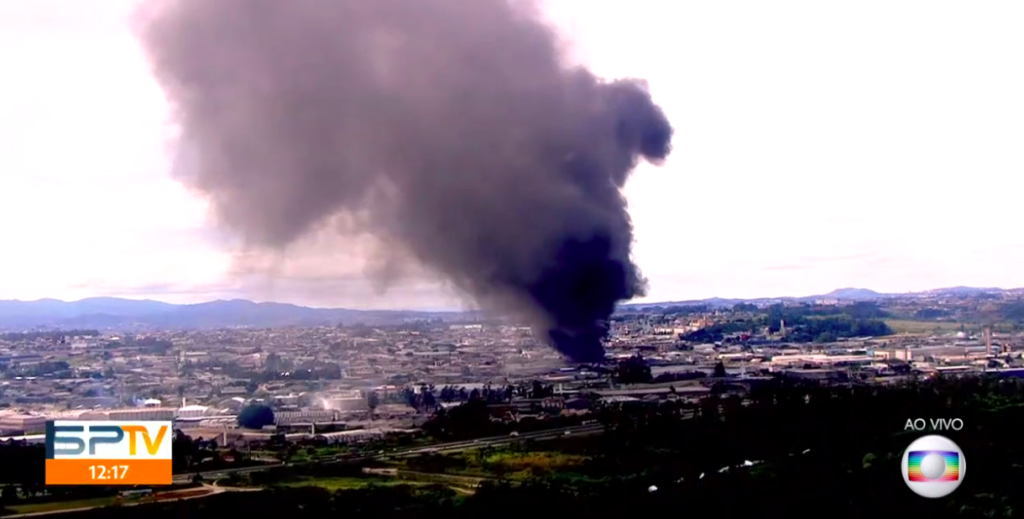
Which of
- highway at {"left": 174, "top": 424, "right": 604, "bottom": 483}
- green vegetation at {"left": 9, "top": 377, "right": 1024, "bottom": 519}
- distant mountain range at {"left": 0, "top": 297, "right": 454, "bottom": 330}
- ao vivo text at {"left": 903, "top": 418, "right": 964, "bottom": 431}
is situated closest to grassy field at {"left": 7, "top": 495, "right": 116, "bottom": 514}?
green vegetation at {"left": 9, "top": 377, "right": 1024, "bottom": 519}

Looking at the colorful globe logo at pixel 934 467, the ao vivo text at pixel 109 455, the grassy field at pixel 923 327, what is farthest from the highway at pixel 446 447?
the grassy field at pixel 923 327

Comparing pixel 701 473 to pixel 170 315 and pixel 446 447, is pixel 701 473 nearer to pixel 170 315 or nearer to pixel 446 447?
pixel 446 447

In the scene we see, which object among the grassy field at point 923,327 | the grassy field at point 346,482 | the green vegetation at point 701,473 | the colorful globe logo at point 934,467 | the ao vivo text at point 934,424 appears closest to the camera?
the colorful globe logo at point 934,467

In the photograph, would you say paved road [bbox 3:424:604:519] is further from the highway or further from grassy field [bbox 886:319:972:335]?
grassy field [bbox 886:319:972:335]

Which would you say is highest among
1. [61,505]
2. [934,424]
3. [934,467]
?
[934,424]

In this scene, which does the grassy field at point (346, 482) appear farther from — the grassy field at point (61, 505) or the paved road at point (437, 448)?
the grassy field at point (61, 505)

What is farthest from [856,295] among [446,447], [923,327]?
[446,447]

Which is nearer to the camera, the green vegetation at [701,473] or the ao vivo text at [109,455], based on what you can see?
the green vegetation at [701,473]
